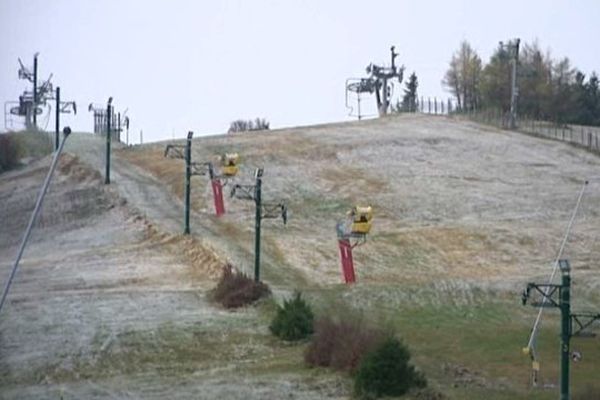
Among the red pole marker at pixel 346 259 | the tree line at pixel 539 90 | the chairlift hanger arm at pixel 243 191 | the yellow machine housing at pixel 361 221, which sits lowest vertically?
the red pole marker at pixel 346 259

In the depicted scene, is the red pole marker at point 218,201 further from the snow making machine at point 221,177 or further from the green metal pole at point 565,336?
the green metal pole at point 565,336

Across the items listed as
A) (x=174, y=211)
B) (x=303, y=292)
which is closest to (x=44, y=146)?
(x=174, y=211)

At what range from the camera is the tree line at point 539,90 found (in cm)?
11344

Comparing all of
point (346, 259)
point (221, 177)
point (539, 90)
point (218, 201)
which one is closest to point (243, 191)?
point (218, 201)

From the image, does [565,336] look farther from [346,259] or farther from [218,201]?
[218,201]

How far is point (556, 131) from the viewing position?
95000 millimetres

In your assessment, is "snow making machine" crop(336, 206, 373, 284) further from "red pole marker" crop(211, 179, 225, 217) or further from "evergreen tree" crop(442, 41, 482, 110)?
"evergreen tree" crop(442, 41, 482, 110)

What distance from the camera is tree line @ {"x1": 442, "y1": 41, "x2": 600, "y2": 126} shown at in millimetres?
113438

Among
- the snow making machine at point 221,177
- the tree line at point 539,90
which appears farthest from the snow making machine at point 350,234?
the tree line at point 539,90

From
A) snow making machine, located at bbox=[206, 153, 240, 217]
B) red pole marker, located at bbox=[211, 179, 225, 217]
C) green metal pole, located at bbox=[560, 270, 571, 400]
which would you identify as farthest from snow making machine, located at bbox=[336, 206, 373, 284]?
green metal pole, located at bbox=[560, 270, 571, 400]

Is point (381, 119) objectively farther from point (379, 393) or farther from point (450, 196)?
point (379, 393)

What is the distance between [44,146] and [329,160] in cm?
2816

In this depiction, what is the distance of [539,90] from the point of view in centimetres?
11406

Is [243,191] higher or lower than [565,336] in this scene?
higher
